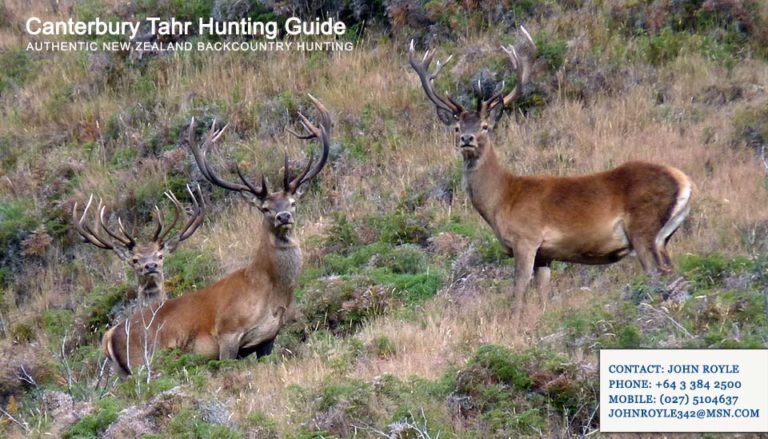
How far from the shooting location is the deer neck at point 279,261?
39.6 ft

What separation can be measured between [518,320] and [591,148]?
14.1ft

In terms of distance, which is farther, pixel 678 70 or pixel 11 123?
pixel 11 123

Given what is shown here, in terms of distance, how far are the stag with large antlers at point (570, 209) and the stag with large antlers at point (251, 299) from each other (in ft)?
4.31

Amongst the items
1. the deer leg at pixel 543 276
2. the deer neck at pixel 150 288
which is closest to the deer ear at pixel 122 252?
the deer neck at pixel 150 288

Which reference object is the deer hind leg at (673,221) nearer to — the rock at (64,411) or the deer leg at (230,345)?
the deer leg at (230,345)

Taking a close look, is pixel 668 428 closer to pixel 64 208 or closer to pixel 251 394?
pixel 251 394

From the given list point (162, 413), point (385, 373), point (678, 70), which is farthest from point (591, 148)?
point (162, 413)

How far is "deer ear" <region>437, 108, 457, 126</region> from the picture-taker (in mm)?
12453

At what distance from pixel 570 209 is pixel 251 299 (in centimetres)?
271

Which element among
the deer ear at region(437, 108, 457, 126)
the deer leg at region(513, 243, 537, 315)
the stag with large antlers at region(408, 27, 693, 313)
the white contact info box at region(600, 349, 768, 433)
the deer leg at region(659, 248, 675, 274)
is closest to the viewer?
the white contact info box at region(600, 349, 768, 433)

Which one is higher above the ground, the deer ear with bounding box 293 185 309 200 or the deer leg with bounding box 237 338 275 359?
the deer ear with bounding box 293 185 309 200

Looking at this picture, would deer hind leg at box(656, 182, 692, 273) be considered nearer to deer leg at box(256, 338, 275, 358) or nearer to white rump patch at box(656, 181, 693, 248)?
white rump patch at box(656, 181, 693, 248)

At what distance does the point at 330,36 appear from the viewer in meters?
19.3

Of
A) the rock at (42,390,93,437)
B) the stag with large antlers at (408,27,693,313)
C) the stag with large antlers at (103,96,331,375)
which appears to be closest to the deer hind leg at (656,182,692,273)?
the stag with large antlers at (408,27,693,313)
